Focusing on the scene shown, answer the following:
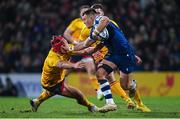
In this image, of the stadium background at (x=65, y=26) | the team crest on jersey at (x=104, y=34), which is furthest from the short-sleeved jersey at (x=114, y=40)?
the stadium background at (x=65, y=26)

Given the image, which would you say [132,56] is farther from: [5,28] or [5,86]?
[5,28]

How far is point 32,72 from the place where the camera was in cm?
2562

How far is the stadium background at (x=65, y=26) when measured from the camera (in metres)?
24.9

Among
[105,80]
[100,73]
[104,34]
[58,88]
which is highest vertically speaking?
[104,34]

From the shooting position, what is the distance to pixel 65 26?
88.4 ft

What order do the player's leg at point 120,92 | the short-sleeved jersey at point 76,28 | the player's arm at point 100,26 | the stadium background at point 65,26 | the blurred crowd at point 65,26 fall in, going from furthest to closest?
the blurred crowd at point 65,26 < the stadium background at point 65,26 < the short-sleeved jersey at point 76,28 < the player's leg at point 120,92 < the player's arm at point 100,26

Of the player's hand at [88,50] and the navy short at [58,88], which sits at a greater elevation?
the player's hand at [88,50]

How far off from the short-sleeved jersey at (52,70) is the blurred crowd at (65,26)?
1176 cm

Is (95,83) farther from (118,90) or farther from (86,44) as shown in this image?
(86,44)

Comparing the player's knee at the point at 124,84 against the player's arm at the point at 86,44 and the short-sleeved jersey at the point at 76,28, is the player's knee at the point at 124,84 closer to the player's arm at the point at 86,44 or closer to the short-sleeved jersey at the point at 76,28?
the player's arm at the point at 86,44

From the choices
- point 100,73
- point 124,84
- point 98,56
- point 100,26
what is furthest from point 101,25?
point 98,56

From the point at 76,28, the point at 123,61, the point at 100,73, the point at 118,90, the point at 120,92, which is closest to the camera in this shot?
the point at 100,73

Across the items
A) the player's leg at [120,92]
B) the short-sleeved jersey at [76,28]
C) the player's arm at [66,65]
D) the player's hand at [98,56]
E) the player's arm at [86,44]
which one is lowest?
the player's leg at [120,92]

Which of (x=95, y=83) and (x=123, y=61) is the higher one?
(x=123, y=61)
